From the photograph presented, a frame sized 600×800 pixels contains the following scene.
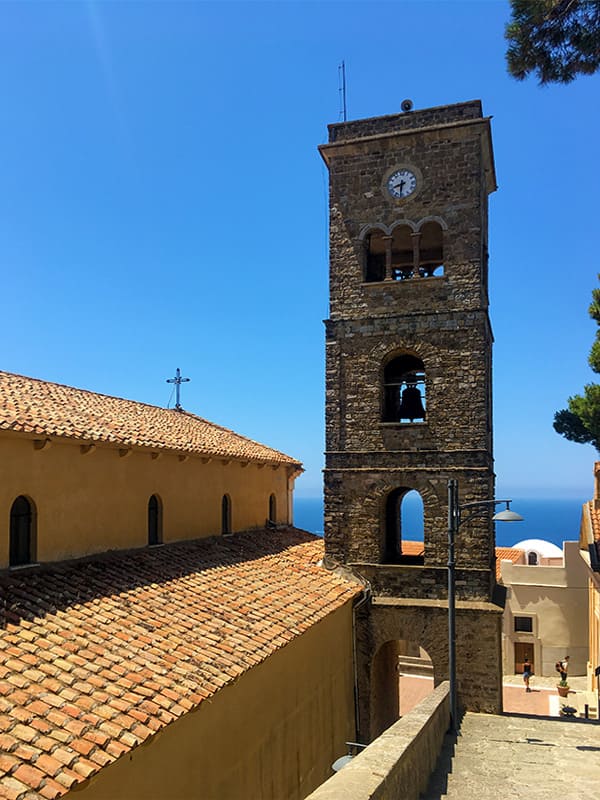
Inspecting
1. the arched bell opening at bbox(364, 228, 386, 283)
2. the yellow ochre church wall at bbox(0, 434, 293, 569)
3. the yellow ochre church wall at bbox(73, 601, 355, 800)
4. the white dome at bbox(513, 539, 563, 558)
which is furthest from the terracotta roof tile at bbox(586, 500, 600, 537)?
the white dome at bbox(513, 539, 563, 558)

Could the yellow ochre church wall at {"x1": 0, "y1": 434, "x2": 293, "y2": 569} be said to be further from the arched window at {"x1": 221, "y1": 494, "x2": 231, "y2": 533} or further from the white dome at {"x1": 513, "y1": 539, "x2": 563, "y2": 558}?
the white dome at {"x1": 513, "y1": 539, "x2": 563, "y2": 558}

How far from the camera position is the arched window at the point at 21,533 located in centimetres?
1097

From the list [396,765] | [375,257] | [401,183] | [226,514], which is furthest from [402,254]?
[396,765]

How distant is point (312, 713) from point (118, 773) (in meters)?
7.23

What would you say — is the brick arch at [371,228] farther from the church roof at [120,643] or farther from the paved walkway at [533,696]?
the paved walkway at [533,696]

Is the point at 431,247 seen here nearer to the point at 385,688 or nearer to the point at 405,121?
the point at 405,121

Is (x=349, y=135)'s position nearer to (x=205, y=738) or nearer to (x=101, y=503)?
(x=101, y=503)

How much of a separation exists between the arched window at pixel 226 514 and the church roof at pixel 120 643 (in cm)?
214

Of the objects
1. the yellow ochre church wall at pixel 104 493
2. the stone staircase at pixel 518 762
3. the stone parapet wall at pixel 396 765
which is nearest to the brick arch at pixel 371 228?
the yellow ochre church wall at pixel 104 493

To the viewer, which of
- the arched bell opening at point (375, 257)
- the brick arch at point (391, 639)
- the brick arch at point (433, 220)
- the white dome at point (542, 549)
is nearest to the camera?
the brick arch at point (391, 639)

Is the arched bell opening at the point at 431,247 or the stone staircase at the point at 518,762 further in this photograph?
the arched bell opening at the point at 431,247

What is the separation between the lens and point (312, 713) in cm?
1368

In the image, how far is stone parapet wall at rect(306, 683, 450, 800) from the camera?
6305mm

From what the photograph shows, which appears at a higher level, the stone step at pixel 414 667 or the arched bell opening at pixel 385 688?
the arched bell opening at pixel 385 688
